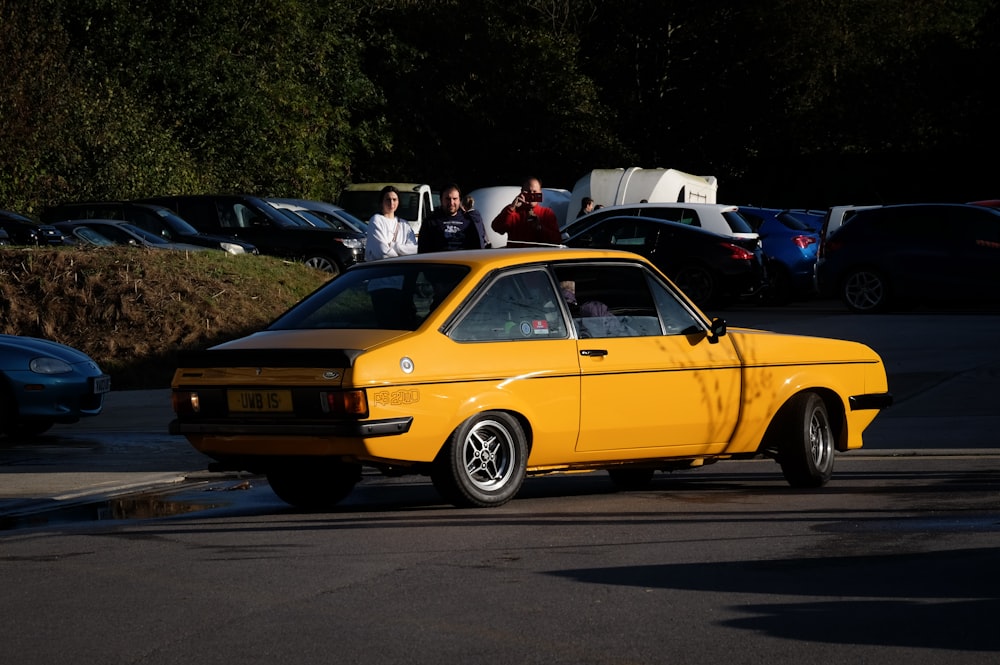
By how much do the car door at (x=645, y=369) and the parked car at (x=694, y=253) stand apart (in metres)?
16.4

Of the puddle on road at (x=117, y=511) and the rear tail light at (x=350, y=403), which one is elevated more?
the rear tail light at (x=350, y=403)

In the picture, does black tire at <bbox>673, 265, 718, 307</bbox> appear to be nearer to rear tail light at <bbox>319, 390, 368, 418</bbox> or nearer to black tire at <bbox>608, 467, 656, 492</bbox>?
black tire at <bbox>608, 467, 656, 492</bbox>

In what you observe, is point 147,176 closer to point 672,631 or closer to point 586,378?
point 586,378

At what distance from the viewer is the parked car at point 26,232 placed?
29.1 metres

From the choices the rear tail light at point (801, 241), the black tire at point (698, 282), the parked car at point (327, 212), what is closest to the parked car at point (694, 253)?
the black tire at point (698, 282)

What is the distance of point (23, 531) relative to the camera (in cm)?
961

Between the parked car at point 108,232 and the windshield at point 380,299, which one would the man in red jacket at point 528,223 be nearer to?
the windshield at point 380,299

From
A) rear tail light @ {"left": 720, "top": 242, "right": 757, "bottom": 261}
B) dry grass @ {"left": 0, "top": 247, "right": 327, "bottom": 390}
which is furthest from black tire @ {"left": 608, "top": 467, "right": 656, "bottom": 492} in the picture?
rear tail light @ {"left": 720, "top": 242, "right": 757, "bottom": 261}

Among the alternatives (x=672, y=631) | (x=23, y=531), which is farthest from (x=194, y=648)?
(x=23, y=531)

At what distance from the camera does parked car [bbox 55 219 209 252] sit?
29.4 meters

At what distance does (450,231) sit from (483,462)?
580 centimetres

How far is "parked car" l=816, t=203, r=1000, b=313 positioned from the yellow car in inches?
572

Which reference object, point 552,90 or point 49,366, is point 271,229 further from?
point 552,90

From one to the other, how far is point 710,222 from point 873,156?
76.6 feet
